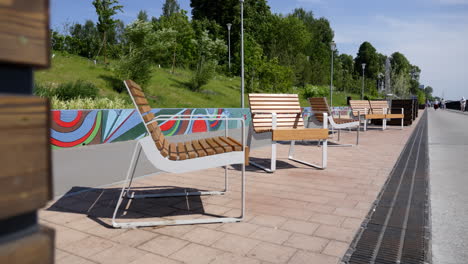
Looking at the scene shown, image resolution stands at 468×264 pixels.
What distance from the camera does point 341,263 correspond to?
84.0 inches

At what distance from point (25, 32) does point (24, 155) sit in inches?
8.9

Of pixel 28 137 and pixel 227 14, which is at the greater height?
pixel 227 14

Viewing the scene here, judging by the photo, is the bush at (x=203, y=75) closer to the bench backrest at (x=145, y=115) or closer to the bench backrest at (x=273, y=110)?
the bench backrest at (x=273, y=110)

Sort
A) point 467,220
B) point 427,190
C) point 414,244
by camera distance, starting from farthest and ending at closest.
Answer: point 427,190 → point 467,220 → point 414,244

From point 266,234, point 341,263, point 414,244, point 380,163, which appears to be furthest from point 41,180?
point 380,163

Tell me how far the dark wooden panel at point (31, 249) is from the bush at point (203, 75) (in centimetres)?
2268

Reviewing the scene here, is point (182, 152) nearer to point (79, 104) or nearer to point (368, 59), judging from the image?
point (79, 104)

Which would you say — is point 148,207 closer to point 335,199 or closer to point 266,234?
point 266,234

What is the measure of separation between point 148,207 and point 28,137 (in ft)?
9.18

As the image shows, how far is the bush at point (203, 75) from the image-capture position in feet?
75.4

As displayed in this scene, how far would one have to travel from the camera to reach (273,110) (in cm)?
604

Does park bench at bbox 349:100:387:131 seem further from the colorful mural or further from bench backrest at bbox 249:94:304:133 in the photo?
the colorful mural

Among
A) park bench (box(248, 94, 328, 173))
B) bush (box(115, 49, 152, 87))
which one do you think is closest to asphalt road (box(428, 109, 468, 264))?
park bench (box(248, 94, 328, 173))

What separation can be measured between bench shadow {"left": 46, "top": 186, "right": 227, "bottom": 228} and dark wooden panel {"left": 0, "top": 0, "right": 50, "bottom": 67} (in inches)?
95.2
